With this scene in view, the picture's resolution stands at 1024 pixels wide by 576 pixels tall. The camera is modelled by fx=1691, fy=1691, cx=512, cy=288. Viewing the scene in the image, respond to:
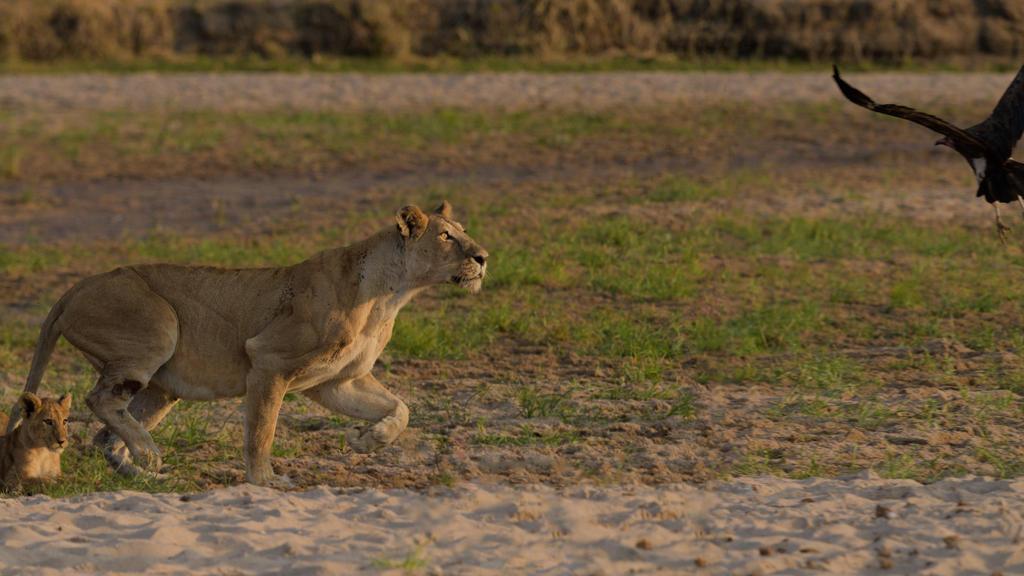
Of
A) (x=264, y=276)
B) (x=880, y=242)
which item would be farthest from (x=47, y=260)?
(x=880, y=242)

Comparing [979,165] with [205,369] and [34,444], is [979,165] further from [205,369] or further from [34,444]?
[34,444]

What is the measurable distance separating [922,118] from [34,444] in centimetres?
403

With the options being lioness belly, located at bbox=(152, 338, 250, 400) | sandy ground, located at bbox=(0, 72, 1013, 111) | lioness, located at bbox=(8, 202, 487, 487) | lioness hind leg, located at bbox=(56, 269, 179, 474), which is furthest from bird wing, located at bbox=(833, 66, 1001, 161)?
sandy ground, located at bbox=(0, 72, 1013, 111)

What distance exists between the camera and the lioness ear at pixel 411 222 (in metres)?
7.40

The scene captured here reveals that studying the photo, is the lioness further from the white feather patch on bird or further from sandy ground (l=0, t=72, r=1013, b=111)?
sandy ground (l=0, t=72, r=1013, b=111)

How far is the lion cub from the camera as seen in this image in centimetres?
724

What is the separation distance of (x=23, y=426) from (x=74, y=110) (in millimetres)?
12089

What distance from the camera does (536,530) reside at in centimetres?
614

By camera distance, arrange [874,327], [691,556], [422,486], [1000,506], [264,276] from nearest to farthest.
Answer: [691,556]
[1000,506]
[422,486]
[264,276]
[874,327]

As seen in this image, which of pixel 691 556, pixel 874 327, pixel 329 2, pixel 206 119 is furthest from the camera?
pixel 329 2

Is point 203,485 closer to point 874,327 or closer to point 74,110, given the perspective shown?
point 874,327

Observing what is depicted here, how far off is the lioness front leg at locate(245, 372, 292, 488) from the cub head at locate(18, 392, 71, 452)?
0.80 meters

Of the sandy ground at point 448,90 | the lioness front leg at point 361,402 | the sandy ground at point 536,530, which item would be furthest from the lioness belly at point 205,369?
the sandy ground at point 448,90

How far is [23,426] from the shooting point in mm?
7277
